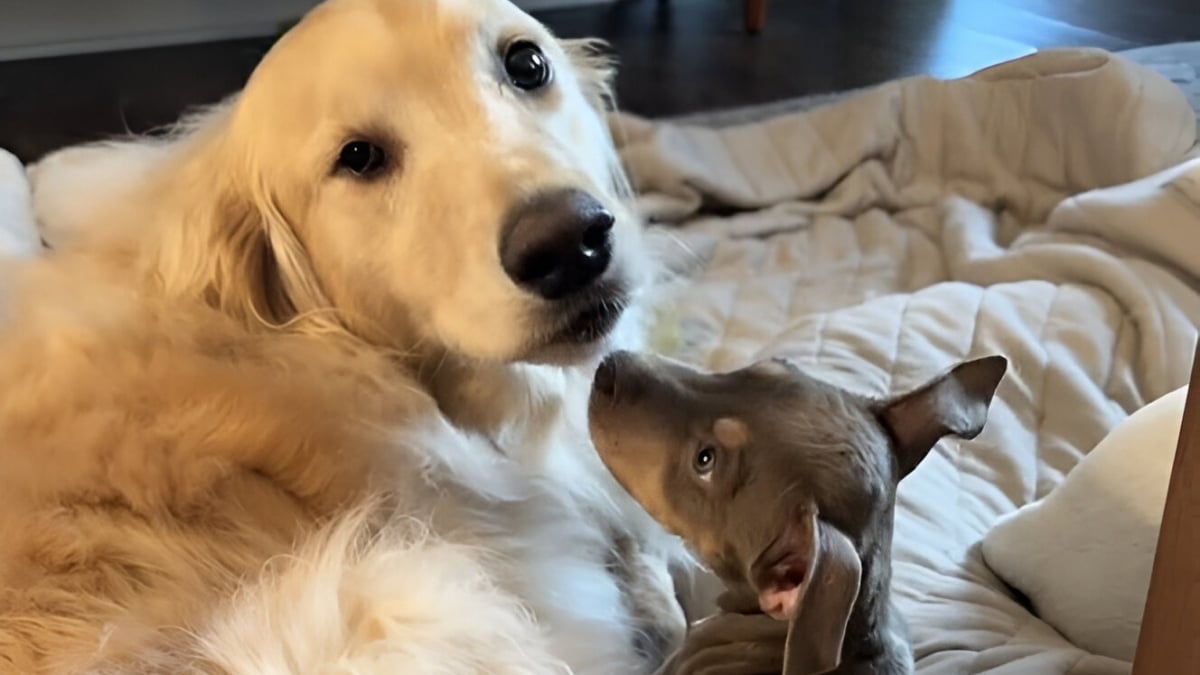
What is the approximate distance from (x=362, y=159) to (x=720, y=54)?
9.43 feet

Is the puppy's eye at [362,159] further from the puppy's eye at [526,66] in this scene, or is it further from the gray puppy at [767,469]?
the gray puppy at [767,469]

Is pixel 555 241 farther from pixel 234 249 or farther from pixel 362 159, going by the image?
pixel 234 249

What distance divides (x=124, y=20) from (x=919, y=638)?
3.51 metres

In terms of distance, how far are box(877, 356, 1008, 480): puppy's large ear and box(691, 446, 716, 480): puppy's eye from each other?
0.17m

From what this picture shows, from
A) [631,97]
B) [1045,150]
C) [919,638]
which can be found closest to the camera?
[919,638]

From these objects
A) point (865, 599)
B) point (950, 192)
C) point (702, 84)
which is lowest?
point (702, 84)

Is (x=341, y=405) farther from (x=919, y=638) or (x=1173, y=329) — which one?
(x=1173, y=329)

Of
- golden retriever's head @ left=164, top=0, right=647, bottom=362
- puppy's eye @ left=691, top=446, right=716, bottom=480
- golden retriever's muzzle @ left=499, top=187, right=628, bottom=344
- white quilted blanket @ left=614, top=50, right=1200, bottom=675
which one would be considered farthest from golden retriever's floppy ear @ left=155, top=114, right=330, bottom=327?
white quilted blanket @ left=614, top=50, right=1200, bottom=675

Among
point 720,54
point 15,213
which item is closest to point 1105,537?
A: point 15,213

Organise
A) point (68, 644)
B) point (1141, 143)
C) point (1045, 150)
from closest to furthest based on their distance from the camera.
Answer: point (68, 644)
point (1141, 143)
point (1045, 150)

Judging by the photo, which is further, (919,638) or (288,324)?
(919,638)

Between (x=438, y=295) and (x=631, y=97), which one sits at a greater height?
(x=438, y=295)

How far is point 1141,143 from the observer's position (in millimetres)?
2258

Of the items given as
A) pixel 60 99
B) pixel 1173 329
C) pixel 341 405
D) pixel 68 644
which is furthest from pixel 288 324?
pixel 60 99
